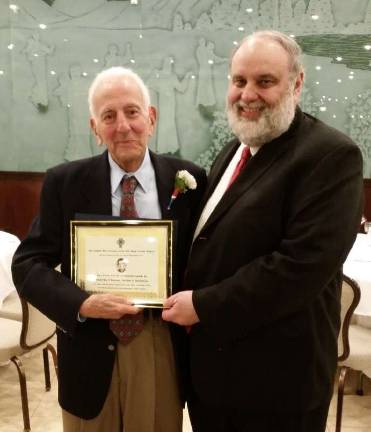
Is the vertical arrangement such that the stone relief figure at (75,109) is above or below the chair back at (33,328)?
above

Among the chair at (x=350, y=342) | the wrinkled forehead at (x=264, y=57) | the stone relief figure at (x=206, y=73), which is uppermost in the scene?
the stone relief figure at (x=206, y=73)

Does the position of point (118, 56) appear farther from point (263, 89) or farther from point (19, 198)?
point (263, 89)

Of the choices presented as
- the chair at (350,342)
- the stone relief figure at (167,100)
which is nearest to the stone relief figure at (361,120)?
the stone relief figure at (167,100)

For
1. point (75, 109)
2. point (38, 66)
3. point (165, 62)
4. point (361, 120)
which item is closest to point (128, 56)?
point (165, 62)

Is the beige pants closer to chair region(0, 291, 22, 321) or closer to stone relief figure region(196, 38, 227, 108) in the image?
chair region(0, 291, 22, 321)

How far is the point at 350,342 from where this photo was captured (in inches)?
112

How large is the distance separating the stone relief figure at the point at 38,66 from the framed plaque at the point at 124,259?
516 cm

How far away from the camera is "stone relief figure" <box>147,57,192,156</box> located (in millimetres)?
6051

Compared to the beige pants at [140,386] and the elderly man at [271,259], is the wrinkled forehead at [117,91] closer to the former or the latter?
the elderly man at [271,259]

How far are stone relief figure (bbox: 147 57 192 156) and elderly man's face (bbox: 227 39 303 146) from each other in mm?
4582

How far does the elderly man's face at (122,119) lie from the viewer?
160 centimetres

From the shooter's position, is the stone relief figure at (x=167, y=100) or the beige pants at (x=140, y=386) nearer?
the beige pants at (x=140, y=386)

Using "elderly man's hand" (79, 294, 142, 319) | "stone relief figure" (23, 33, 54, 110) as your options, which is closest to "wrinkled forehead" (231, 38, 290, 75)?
"elderly man's hand" (79, 294, 142, 319)

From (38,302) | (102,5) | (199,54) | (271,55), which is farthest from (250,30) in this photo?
(38,302)
